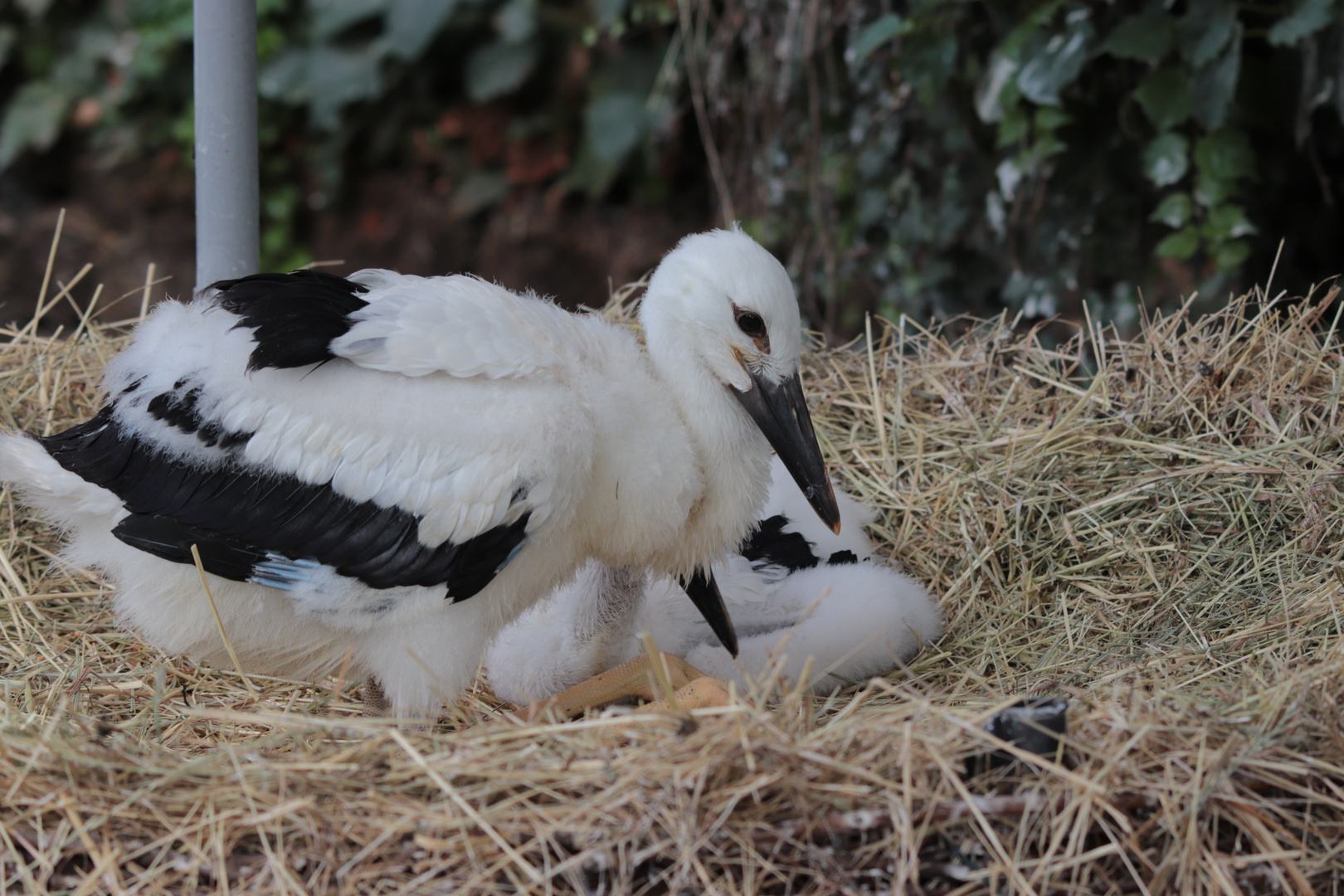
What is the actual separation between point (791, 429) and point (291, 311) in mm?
956

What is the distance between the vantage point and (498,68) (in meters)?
6.21

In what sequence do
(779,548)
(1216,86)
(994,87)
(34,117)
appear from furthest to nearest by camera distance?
(34,117) → (994,87) → (1216,86) → (779,548)

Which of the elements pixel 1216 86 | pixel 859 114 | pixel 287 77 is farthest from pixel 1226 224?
pixel 287 77

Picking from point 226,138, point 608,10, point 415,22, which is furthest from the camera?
point 415,22

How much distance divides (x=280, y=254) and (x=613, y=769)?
5.71 meters

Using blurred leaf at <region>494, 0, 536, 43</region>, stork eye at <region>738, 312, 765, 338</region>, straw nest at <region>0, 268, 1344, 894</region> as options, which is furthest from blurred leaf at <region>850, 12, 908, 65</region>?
blurred leaf at <region>494, 0, 536, 43</region>

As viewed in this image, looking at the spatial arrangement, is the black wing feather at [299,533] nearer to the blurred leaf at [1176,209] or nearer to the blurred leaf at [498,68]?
the blurred leaf at [1176,209]

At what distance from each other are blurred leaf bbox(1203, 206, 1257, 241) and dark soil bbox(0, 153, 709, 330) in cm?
343

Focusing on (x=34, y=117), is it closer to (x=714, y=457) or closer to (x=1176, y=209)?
(x=714, y=457)

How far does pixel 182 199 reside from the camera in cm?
705

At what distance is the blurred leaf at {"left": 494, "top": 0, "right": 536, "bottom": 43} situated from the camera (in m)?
6.04

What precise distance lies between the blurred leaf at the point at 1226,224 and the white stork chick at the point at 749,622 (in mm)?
1409

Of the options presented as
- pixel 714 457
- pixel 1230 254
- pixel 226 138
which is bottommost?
pixel 1230 254

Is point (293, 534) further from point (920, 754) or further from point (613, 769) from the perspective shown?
point (920, 754)
